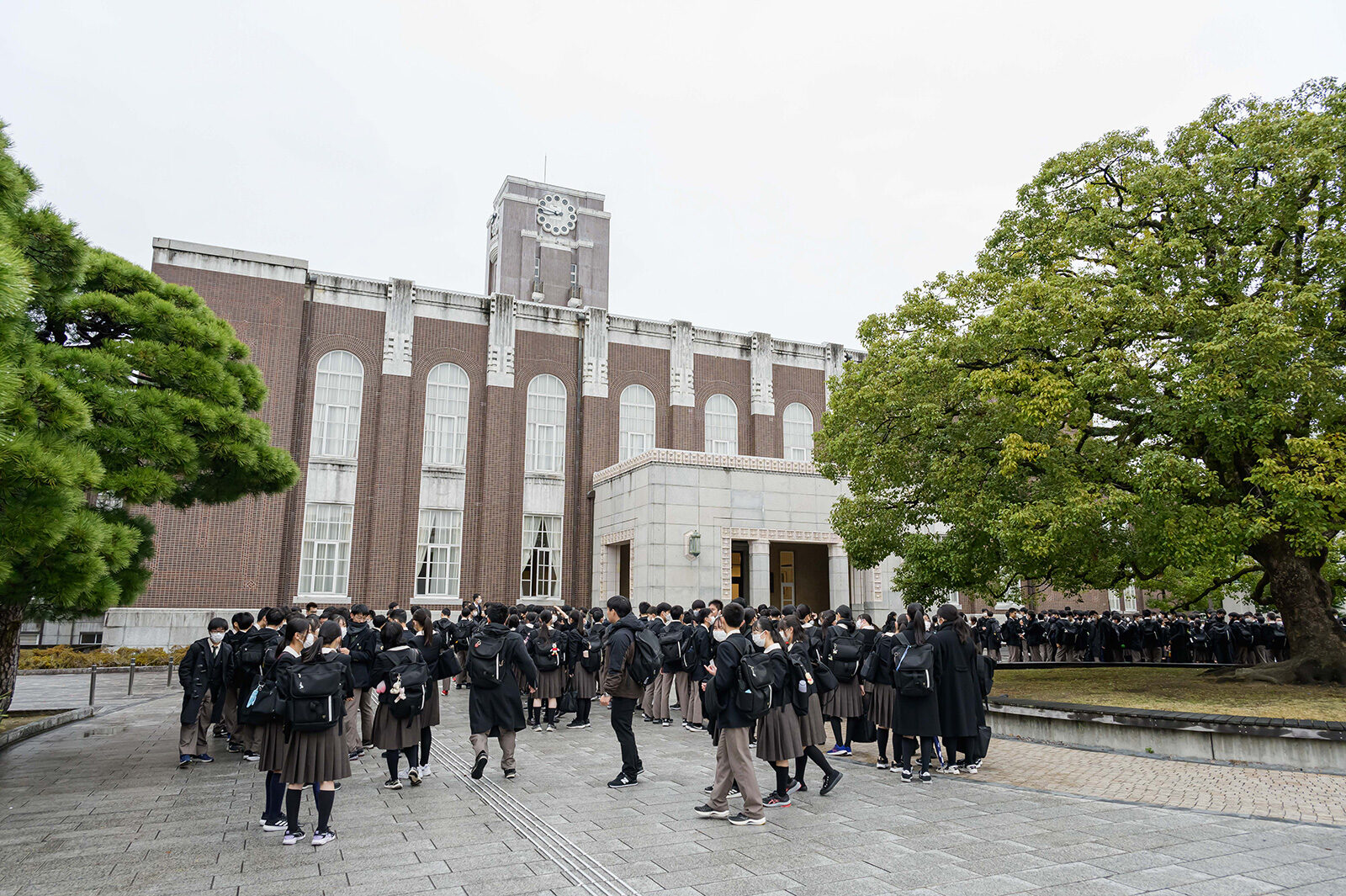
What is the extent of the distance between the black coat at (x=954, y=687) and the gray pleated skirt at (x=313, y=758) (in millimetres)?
6074

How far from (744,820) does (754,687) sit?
113 centimetres

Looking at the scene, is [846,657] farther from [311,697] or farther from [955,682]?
[311,697]

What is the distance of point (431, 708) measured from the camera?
8.52m

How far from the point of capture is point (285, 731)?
6.31 meters

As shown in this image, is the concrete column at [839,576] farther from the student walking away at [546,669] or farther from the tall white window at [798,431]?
the student walking away at [546,669]

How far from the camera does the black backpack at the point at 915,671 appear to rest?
8.43 metres

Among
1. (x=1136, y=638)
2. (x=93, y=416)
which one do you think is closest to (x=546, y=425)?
(x=1136, y=638)

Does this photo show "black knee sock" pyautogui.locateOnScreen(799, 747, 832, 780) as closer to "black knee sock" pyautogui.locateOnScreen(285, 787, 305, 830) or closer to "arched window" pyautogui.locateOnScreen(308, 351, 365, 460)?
"black knee sock" pyautogui.locateOnScreen(285, 787, 305, 830)

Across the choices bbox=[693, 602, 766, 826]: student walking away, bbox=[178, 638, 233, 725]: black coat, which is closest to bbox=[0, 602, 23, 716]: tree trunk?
bbox=[178, 638, 233, 725]: black coat

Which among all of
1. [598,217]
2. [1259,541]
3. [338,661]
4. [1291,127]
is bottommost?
[338,661]

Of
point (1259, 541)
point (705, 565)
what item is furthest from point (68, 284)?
point (1259, 541)

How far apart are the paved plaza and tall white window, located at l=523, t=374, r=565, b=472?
19289mm

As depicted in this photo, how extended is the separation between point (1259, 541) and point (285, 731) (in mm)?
15879

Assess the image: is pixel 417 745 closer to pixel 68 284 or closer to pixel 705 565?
pixel 68 284
